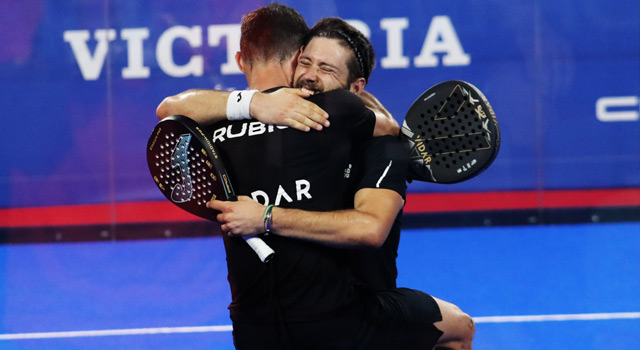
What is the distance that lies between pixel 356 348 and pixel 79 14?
6.43 metres

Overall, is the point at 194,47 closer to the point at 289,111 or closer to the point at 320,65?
the point at 320,65

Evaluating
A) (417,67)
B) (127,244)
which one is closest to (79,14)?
(127,244)

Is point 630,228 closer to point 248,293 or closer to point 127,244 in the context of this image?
point 127,244

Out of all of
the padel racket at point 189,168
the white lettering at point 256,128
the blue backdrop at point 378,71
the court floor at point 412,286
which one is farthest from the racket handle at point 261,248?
the blue backdrop at point 378,71

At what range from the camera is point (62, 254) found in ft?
24.8

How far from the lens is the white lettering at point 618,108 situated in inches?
317

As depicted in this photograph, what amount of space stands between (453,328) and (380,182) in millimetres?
570

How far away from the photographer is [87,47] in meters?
8.11

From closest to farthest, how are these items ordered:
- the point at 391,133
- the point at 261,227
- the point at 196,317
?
1. the point at 261,227
2. the point at 391,133
3. the point at 196,317

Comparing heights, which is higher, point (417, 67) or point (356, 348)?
point (417, 67)

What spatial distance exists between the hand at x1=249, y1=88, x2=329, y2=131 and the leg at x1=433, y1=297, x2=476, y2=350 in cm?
76

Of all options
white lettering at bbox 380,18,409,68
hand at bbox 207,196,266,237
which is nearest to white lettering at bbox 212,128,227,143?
hand at bbox 207,196,266,237

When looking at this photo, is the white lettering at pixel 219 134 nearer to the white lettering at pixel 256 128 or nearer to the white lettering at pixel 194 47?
the white lettering at pixel 256 128

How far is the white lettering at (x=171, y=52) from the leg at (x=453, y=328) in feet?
18.7
